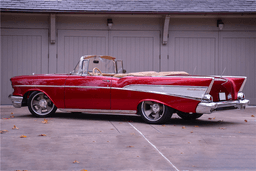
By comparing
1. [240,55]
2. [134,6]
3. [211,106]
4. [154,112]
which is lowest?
[154,112]

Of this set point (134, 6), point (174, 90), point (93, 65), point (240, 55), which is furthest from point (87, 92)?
point (240, 55)

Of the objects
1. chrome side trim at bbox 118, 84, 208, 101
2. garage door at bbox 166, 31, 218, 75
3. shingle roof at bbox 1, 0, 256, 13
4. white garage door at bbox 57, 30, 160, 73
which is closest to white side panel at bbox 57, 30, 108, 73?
white garage door at bbox 57, 30, 160, 73

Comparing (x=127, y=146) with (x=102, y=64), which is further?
(x=102, y=64)

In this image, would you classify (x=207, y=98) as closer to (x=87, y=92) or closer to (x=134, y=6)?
(x=87, y=92)

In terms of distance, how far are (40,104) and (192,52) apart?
20.8ft

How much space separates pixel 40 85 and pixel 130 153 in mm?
4491

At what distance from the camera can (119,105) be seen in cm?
789

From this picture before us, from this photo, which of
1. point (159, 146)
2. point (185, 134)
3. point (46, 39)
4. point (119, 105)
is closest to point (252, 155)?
point (159, 146)

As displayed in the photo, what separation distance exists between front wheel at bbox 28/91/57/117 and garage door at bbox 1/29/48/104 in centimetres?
418

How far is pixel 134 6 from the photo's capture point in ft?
40.9

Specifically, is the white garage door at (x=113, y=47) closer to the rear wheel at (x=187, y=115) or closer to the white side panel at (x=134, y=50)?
the white side panel at (x=134, y=50)

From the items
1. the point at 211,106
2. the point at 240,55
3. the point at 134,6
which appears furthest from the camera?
the point at 240,55

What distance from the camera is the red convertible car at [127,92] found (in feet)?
23.5

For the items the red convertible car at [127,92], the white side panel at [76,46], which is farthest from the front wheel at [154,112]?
the white side panel at [76,46]
